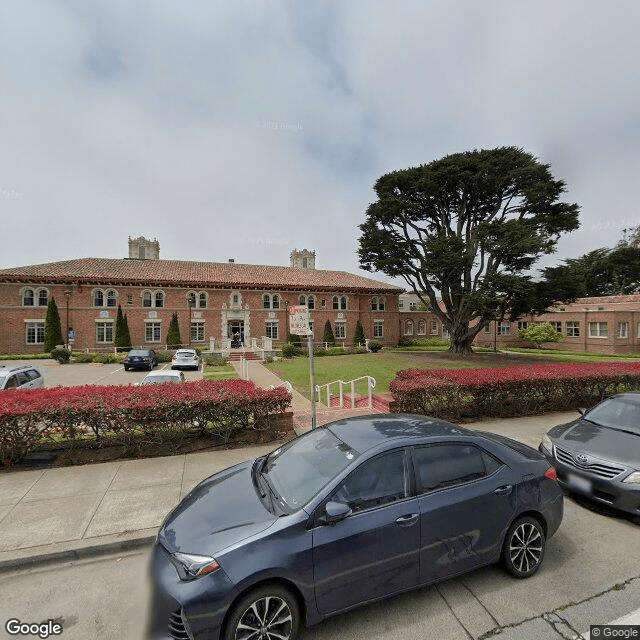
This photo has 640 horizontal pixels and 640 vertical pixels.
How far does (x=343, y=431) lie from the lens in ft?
12.7

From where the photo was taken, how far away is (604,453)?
16.2 ft

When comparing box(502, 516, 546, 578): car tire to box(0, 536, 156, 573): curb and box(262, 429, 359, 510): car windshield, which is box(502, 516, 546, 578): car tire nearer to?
box(262, 429, 359, 510): car windshield

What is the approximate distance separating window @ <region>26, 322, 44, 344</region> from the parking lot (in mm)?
5108

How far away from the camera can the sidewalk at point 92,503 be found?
4012mm

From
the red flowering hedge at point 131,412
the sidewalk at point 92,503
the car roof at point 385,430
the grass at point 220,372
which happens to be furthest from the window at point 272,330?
the car roof at point 385,430

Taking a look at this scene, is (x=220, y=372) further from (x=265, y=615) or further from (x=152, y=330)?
(x=265, y=615)

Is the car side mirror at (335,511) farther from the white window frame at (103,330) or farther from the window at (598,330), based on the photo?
the window at (598,330)

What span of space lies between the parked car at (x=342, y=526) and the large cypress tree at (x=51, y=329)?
34575mm

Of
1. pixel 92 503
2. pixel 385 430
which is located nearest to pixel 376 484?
pixel 385 430

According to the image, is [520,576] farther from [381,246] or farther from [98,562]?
[381,246]

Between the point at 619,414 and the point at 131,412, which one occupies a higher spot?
the point at 131,412

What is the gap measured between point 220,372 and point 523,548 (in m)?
20.3

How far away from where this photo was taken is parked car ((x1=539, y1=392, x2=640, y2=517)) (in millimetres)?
4512

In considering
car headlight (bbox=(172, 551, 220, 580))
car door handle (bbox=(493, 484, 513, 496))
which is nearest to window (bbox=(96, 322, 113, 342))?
car headlight (bbox=(172, 551, 220, 580))
